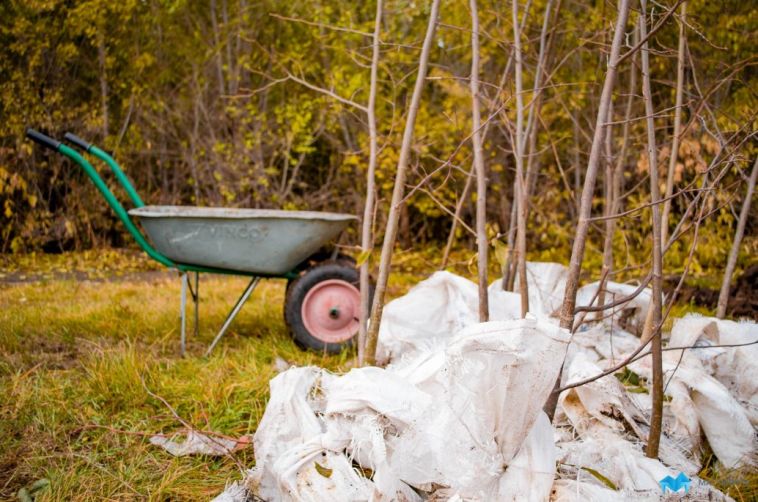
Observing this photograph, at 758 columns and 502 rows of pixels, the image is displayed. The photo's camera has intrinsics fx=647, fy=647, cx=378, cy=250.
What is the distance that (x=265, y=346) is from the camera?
9.59 feet

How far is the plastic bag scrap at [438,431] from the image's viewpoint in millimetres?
1342

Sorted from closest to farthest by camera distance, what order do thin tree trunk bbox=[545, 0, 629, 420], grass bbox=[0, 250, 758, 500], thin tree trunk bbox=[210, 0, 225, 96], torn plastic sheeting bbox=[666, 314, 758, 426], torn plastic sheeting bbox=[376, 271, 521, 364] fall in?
thin tree trunk bbox=[545, 0, 629, 420] < grass bbox=[0, 250, 758, 500] < torn plastic sheeting bbox=[666, 314, 758, 426] < torn plastic sheeting bbox=[376, 271, 521, 364] < thin tree trunk bbox=[210, 0, 225, 96]

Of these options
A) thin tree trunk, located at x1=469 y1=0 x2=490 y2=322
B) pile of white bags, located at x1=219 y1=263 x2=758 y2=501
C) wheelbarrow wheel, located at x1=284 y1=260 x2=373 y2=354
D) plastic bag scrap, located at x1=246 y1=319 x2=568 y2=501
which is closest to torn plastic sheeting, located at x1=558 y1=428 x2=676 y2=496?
pile of white bags, located at x1=219 y1=263 x2=758 y2=501

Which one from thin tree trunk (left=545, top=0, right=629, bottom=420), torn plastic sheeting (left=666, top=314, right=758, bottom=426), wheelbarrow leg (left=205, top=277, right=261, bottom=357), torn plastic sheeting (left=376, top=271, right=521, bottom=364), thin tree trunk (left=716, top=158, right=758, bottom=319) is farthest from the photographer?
wheelbarrow leg (left=205, top=277, right=261, bottom=357)

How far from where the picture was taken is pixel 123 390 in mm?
2287

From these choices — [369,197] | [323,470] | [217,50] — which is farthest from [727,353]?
[217,50]

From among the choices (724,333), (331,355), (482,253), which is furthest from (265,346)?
(724,333)

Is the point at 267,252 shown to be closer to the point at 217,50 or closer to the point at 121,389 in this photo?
the point at 121,389

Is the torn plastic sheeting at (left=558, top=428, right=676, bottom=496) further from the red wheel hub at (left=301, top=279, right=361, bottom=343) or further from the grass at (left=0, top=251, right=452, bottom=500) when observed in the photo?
the red wheel hub at (left=301, top=279, right=361, bottom=343)

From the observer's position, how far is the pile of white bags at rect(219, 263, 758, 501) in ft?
4.48

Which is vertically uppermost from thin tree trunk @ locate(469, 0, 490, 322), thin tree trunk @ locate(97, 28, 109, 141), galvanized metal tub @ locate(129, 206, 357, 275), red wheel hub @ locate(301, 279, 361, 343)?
thin tree trunk @ locate(97, 28, 109, 141)

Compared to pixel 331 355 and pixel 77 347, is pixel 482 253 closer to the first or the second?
pixel 331 355

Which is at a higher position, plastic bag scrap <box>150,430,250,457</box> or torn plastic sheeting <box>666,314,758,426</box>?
torn plastic sheeting <box>666,314,758,426</box>

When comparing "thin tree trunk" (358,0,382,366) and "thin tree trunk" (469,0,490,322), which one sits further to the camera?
"thin tree trunk" (358,0,382,366)
